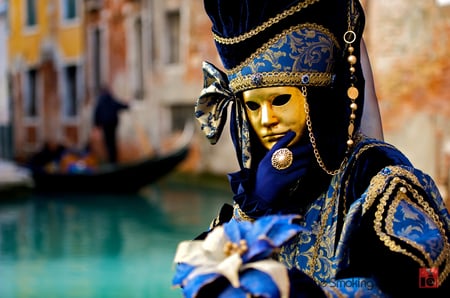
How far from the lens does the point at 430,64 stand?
509 centimetres

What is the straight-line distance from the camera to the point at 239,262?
869 mm

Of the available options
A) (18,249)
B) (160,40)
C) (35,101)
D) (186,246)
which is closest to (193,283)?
(186,246)

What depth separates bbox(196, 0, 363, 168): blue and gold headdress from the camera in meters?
1.11

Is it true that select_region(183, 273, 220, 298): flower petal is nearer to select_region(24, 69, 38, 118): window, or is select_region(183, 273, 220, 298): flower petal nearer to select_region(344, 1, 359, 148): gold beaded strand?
select_region(344, 1, 359, 148): gold beaded strand

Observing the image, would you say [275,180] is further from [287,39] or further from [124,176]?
[124,176]

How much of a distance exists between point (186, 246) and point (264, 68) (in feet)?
1.01

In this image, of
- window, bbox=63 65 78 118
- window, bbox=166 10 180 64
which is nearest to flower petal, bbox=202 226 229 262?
window, bbox=166 10 180 64

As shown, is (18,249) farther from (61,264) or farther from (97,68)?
(97,68)

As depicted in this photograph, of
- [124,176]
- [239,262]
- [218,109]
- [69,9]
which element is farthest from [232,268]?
[69,9]

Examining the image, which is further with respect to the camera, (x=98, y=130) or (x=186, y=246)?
(x=98, y=130)

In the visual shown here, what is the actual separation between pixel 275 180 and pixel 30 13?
13.4 metres

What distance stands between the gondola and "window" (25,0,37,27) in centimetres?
623
